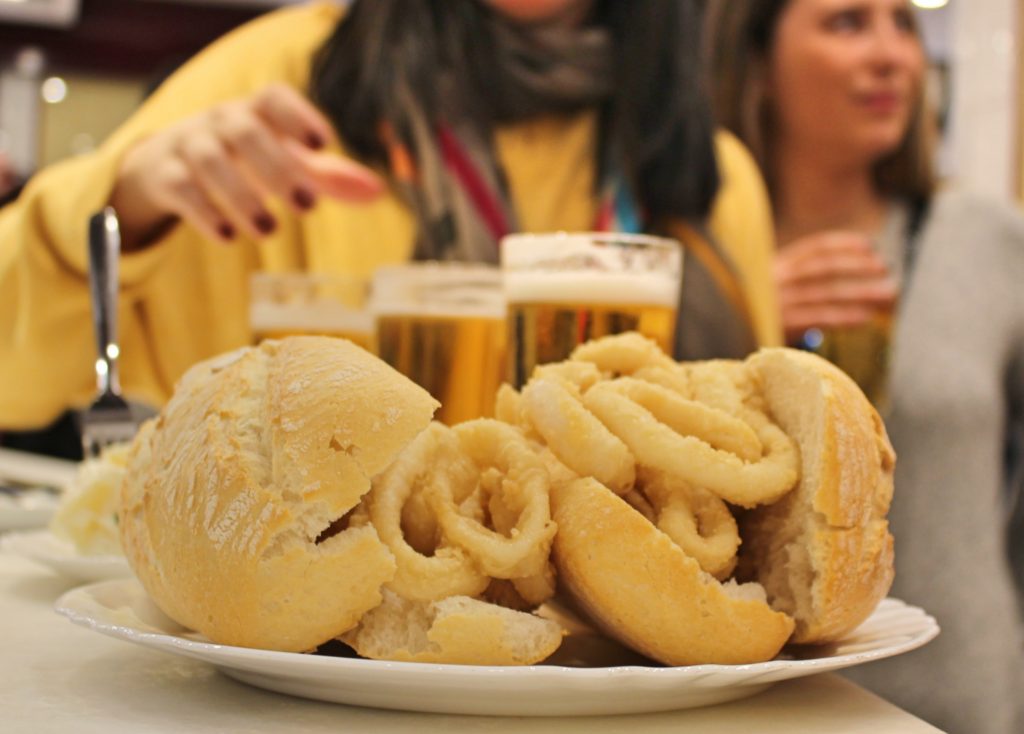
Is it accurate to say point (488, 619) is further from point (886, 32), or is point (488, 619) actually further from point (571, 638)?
point (886, 32)

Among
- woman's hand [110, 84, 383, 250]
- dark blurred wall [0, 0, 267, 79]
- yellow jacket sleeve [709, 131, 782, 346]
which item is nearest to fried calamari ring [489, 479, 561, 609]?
woman's hand [110, 84, 383, 250]

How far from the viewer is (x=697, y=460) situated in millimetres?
527

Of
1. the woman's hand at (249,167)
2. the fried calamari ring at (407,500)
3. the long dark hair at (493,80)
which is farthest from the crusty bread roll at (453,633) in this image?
the long dark hair at (493,80)

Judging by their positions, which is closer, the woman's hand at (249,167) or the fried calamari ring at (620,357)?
the fried calamari ring at (620,357)

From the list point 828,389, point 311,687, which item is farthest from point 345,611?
point 828,389

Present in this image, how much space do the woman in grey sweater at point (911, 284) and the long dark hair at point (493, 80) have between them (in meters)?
0.28

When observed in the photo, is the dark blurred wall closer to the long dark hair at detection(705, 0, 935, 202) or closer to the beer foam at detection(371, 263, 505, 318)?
the long dark hair at detection(705, 0, 935, 202)

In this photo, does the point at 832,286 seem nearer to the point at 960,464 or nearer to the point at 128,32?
the point at 960,464

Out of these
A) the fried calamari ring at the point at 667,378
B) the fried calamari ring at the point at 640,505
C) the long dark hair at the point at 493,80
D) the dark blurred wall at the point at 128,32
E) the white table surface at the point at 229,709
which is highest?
the dark blurred wall at the point at 128,32

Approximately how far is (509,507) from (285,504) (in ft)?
0.38

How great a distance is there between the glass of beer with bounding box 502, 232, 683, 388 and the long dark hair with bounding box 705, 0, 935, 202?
59.2 inches

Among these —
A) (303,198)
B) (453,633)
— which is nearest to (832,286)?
(303,198)

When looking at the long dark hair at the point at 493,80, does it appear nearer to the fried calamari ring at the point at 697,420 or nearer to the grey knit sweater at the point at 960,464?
the grey knit sweater at the point at 960,464

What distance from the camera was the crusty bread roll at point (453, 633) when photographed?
0.48 meters
